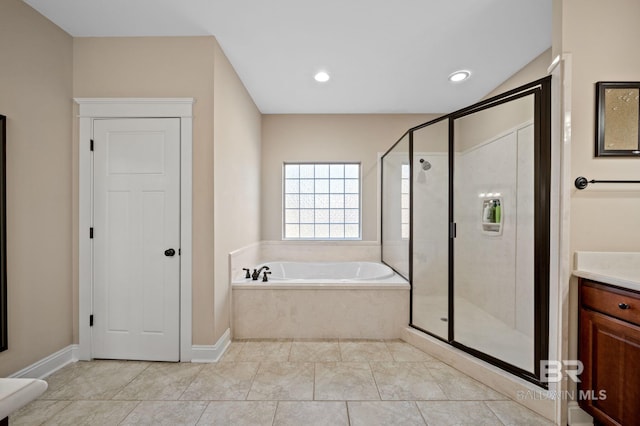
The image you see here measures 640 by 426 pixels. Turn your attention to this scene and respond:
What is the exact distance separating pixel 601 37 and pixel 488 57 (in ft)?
3.26

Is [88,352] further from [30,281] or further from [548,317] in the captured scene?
[548,317]

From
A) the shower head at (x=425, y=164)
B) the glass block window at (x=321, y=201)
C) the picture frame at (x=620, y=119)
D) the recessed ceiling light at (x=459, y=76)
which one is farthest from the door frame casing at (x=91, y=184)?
the picture frame at (x=620, y=119)

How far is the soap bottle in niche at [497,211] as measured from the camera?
7.87ft

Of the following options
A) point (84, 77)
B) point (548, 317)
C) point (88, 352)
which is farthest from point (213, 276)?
point (548, 317)

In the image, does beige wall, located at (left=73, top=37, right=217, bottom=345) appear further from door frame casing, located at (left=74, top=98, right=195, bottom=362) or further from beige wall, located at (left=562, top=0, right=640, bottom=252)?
beige wall, located at (left=562, top=0, right=640, bottom=252)

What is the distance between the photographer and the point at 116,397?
1.83 metres

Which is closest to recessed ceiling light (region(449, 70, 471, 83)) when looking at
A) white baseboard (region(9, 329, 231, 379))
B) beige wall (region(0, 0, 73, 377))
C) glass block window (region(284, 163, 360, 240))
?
glass block window (region(284, 163, 360, 240))

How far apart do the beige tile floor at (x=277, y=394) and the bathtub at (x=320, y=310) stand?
11.0 inches

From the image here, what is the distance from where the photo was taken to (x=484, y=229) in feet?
8.38


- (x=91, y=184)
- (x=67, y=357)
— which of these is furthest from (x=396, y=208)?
(x=67, y=357)

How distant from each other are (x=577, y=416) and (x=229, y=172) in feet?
9.83

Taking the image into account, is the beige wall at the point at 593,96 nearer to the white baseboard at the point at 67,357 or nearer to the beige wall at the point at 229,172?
the beige wall at the point at 229,172

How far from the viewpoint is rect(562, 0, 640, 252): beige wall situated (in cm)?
161

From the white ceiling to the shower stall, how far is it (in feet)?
2.06
